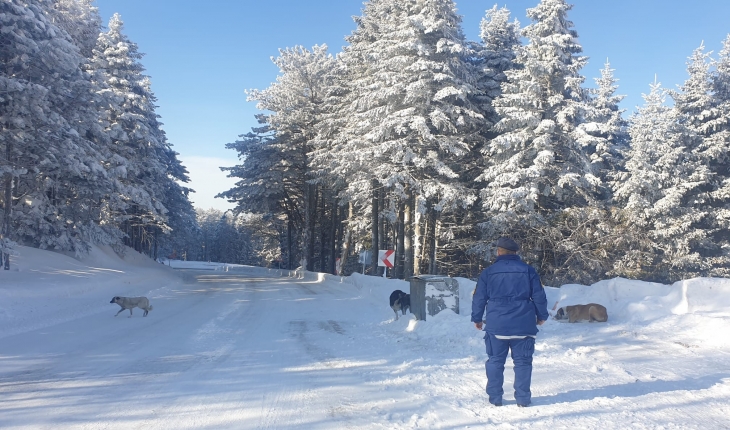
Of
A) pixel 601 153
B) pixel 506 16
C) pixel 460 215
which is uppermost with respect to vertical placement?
pixel 506 16

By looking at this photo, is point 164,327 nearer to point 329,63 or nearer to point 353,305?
point 353,305

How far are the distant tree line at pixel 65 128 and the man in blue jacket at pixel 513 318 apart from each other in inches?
631

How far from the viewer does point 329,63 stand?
35.2 meters

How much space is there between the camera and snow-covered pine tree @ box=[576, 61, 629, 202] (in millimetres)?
20625

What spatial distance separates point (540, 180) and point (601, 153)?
7.11m

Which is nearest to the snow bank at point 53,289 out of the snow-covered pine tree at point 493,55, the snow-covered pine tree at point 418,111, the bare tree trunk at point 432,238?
the snow-covered pine tree at point 418,111

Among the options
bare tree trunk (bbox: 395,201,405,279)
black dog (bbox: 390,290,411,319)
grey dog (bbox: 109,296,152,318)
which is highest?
bare tree trunk (bbox: 395,201,405,279)

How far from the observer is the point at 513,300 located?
5.07m

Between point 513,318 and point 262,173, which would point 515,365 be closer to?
point 513,318

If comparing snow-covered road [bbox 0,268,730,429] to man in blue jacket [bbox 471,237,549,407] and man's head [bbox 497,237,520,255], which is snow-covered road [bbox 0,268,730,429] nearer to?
man in blue jacket [bbox 471,237,549,407]

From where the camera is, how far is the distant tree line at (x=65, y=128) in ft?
53.1

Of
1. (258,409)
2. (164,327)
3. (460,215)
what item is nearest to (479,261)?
(460,215)

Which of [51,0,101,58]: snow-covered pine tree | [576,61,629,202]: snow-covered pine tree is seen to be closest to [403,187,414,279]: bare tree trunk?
[576,61,629,202]: snow-covered pine tree

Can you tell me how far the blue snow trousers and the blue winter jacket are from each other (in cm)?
12
